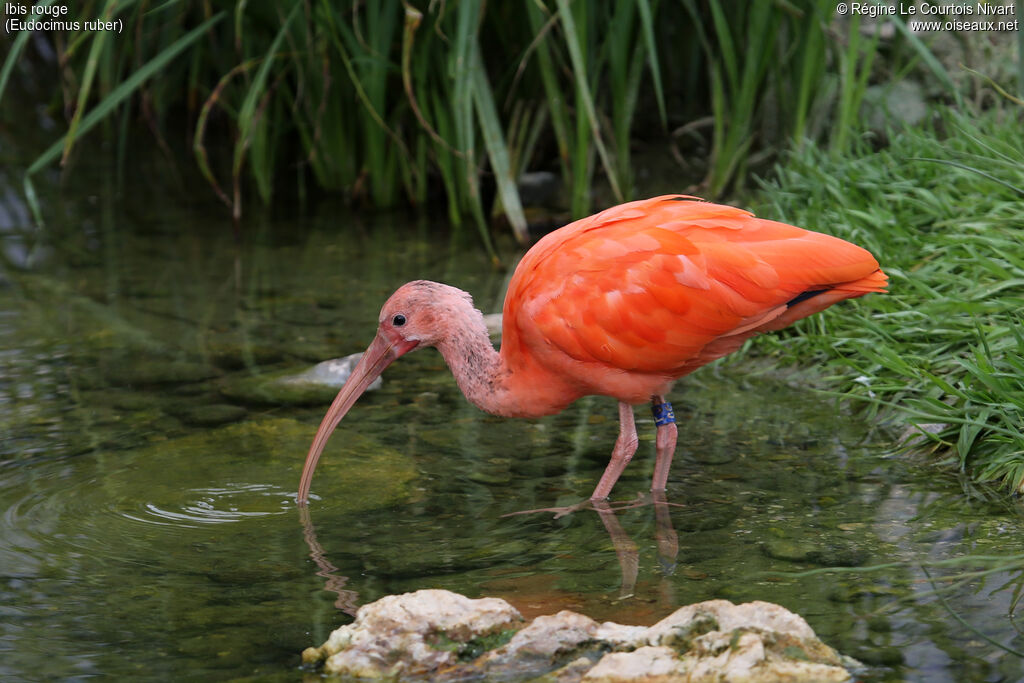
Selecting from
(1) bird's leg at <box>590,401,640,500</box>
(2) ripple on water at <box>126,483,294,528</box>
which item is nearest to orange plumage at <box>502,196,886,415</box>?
(1) bird's leg at <box>590,401,640,500</box>

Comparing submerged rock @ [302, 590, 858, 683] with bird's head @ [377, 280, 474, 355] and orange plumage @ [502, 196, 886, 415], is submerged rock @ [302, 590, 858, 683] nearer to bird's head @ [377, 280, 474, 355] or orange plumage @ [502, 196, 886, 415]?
orange plumage @ [502, 196, 886, 415]

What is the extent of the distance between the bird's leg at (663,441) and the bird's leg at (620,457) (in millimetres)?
100

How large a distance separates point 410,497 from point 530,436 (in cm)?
79

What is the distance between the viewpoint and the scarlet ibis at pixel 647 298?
3973 millimetres

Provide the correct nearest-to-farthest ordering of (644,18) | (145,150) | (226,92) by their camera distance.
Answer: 1. (644,18)
2. (226,92)
3. (145,150)

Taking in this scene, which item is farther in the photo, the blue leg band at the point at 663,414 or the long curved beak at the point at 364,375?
the long curved beak at the point at 364,375

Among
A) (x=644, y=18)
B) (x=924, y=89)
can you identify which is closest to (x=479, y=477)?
(x=644, y=18)

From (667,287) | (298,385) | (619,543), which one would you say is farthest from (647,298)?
(298,385)

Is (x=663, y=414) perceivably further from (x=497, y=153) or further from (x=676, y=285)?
(x=497, y=153)

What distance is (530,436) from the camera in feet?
15.6

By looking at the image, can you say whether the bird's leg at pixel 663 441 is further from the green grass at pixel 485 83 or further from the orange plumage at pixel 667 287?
the green grass at pixel 485 83

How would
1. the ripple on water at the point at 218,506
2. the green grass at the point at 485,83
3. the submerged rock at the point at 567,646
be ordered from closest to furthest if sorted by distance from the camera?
the submerged rock at the point at 567,646 → the ripple on water at the point at 218,506 → the green grass at the point at 485,83

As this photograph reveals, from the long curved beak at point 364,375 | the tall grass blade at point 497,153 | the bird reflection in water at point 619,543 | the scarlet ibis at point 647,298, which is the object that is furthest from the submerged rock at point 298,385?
the tall grass blade at point 497,153

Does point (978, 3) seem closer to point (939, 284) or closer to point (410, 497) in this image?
point (939, 284)
